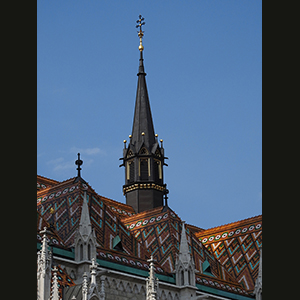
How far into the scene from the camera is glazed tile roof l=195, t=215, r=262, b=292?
33.0 metres

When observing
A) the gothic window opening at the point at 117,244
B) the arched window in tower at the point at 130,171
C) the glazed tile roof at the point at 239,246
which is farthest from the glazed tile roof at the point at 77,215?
the arched window in tower at the point at 130,171

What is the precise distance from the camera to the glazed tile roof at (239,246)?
3297 cm

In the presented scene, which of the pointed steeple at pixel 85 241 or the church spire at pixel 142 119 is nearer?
the pointed steeple at pixel 85 241

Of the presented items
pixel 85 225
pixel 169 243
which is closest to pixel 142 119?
pixel 169 243

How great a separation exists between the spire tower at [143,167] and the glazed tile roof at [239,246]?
3.97 m

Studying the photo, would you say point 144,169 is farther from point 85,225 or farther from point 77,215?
point 85,225

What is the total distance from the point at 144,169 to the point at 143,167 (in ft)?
0.43

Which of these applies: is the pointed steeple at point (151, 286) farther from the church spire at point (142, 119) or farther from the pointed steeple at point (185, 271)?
the church spire at point (142, 119)

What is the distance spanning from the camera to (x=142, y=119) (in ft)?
139

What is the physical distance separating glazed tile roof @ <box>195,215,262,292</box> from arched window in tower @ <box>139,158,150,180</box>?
4975 mm
